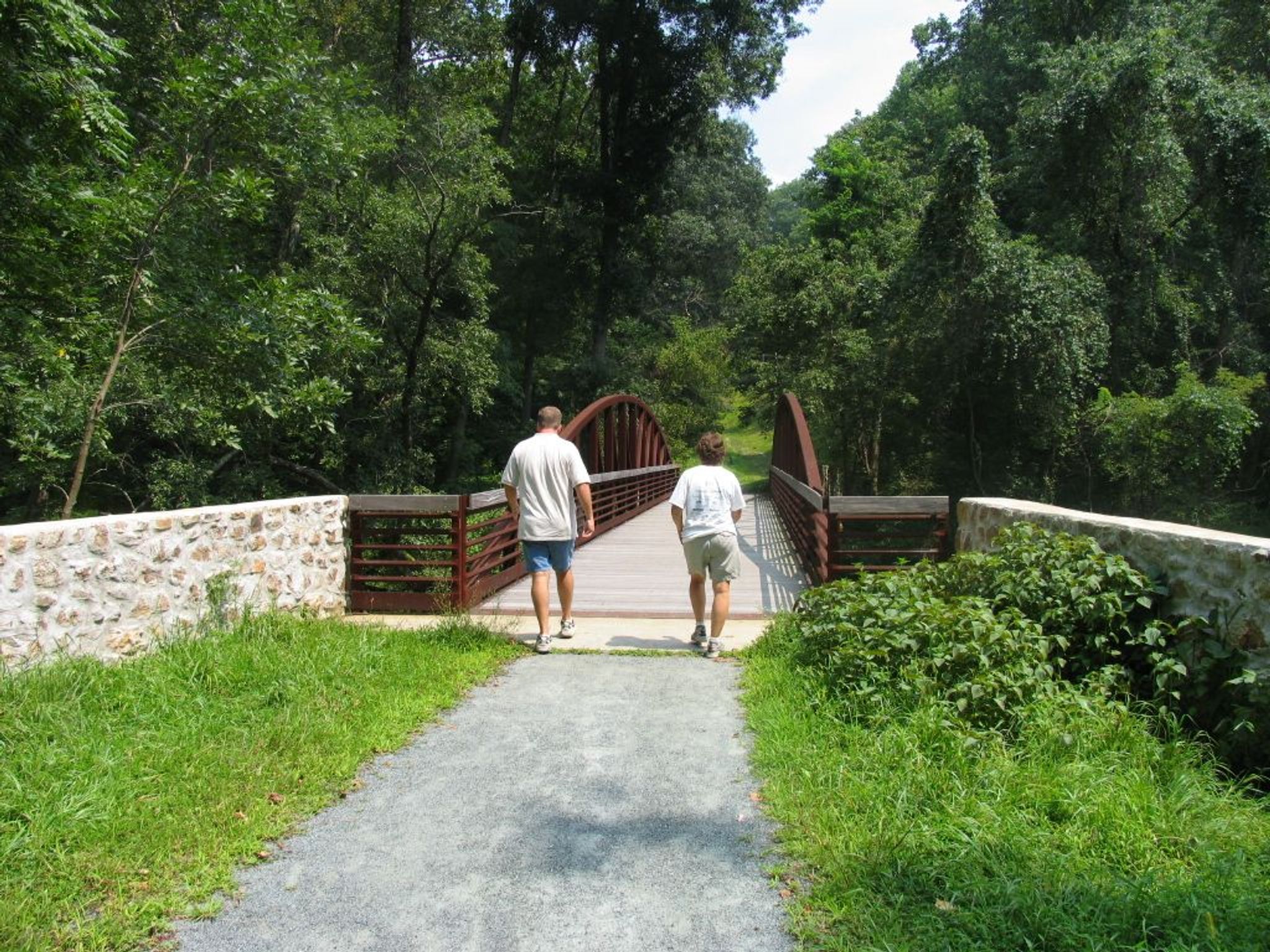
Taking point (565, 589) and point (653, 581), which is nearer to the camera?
point (565, 589)

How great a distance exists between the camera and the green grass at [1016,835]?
192cm

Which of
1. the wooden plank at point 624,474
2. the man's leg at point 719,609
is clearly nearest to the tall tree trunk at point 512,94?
the wooden plank at point 624,474

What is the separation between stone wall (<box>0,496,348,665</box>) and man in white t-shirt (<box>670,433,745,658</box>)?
234cm

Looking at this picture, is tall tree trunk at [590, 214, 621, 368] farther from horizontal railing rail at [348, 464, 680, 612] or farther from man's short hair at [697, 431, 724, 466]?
man's short hair at [697, 431, 724, 466]

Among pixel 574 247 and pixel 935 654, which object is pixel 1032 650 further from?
pixel 574 247

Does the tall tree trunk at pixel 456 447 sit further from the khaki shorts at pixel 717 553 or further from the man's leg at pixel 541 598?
the khaki shorts at pixel 717 553

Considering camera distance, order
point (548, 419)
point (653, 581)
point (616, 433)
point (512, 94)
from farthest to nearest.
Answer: point (512, 94) < point (616, 433) < point (653, 581) < point (548, 419)

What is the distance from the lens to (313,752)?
303 cm

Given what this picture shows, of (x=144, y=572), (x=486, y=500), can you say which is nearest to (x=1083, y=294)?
(x=486, y=500)

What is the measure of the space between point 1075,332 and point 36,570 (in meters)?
14.7

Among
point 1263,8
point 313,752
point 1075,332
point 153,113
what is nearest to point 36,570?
point 313,752

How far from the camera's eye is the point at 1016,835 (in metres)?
2.33

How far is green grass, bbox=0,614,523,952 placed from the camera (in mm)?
2084

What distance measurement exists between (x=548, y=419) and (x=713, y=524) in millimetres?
1148
